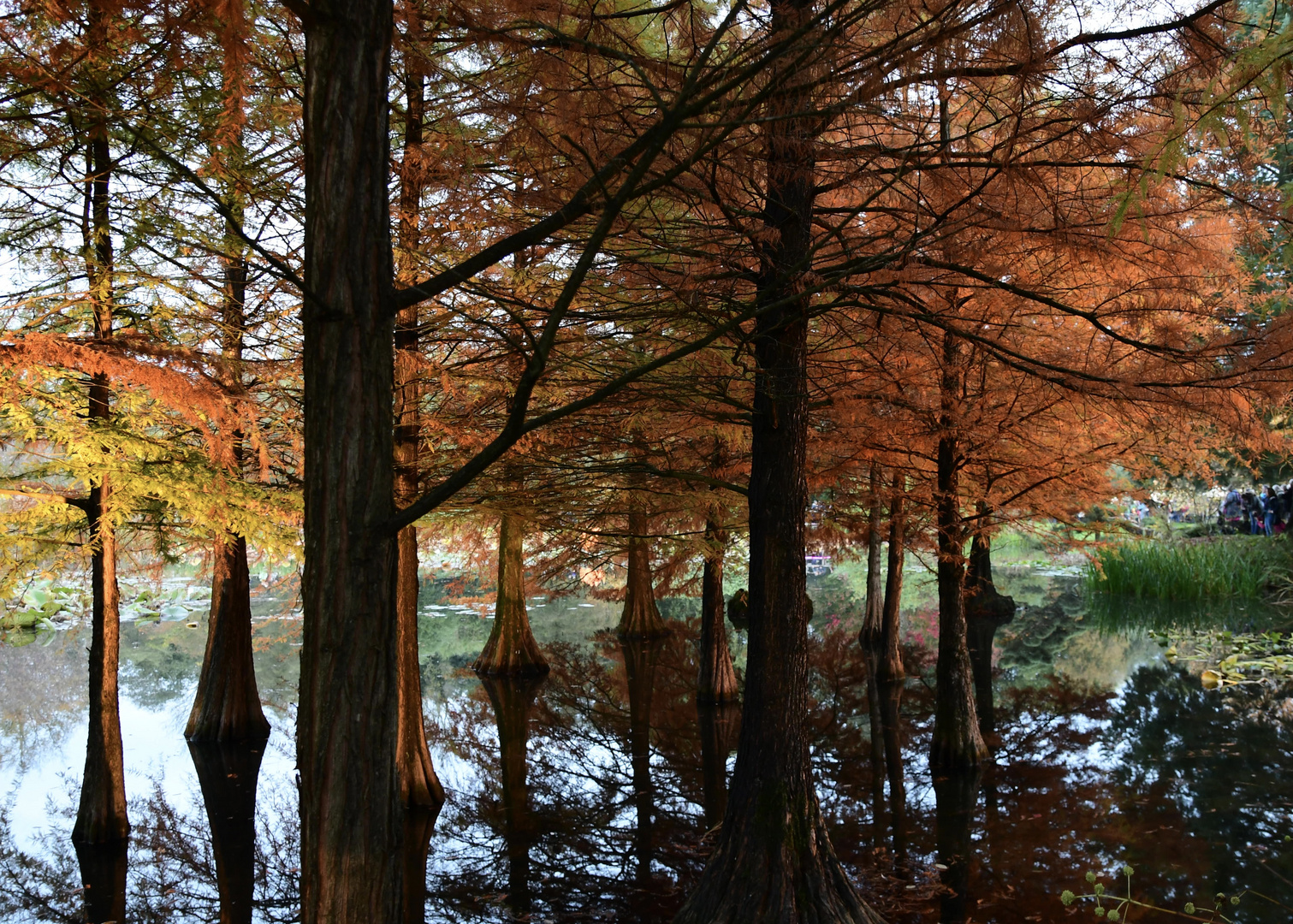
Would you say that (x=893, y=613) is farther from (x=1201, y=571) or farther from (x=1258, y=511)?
(x=1258, y=511)

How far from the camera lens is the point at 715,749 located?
10.7m

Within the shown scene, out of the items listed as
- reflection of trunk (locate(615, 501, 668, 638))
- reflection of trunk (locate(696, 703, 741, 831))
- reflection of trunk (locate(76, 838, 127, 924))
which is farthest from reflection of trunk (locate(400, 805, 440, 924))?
reflection of trunk (locate(615, 501, 668, 638))

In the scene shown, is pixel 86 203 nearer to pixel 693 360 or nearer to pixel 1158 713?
pixel 693 360

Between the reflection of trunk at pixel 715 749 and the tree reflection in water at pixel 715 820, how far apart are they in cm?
4

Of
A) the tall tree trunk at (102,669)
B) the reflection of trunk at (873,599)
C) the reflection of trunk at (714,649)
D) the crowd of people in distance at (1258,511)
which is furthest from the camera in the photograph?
the crowd of people in distance at (1258,511)

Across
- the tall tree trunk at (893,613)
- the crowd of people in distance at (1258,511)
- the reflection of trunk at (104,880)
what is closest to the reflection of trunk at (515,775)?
the reflection of trunk at (104,880)

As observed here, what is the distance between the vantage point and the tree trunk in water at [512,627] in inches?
590

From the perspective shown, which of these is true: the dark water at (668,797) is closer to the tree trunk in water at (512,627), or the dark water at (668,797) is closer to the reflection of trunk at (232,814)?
the reflection of trunk at (232,814)

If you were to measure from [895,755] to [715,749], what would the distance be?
2.16 m

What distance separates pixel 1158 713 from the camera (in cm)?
1179

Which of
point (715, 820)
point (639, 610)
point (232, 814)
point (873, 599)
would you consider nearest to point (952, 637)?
point (715, 820)

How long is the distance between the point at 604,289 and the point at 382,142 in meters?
4.15

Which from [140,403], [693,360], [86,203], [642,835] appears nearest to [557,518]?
Answer: [693,360]

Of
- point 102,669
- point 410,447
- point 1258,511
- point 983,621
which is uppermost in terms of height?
point 410,447
